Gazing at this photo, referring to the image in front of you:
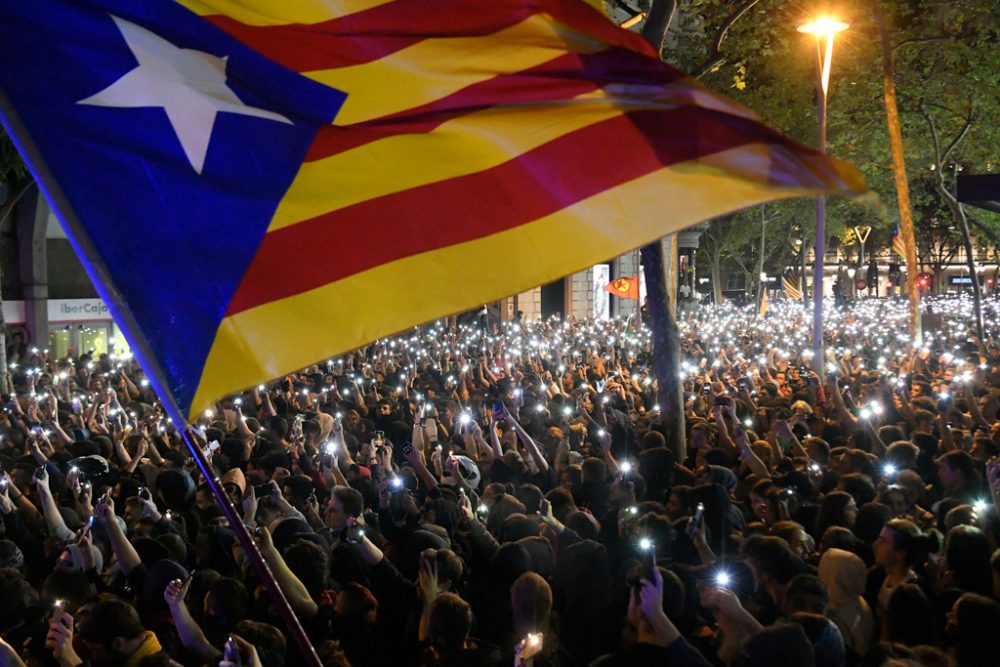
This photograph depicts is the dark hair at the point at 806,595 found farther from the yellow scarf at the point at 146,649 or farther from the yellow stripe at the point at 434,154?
the yellow scarf at the point at 146,649

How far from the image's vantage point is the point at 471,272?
3.79 meters

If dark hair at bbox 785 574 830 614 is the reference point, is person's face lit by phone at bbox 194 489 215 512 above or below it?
above

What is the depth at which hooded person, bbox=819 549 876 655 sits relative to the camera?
547 cm

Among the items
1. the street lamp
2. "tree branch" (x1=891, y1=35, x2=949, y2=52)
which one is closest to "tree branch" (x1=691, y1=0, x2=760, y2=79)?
the street lamp

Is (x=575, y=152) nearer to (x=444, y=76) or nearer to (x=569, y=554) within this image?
(x=444, y=76)

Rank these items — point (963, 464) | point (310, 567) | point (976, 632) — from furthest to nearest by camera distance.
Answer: point (963, 464) < point (310, 567) < point (976, 632)

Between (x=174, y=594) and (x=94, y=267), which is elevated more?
(x=94, y=267)

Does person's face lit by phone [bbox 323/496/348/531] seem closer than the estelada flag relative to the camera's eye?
Yes

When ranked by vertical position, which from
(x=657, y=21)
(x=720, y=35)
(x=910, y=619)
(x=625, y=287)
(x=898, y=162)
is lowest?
(x=910, y=619)

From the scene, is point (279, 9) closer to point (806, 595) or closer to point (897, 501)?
point (806, 595)

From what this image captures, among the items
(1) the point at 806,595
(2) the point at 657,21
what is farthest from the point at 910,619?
(2) the point at 657,21

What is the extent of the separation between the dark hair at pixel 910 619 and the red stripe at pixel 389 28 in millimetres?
3324

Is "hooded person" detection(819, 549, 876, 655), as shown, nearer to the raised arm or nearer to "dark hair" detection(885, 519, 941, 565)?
"dark hair" detection(885, 519, 941, 565)

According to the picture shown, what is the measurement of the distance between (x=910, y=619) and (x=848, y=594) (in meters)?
0.43
